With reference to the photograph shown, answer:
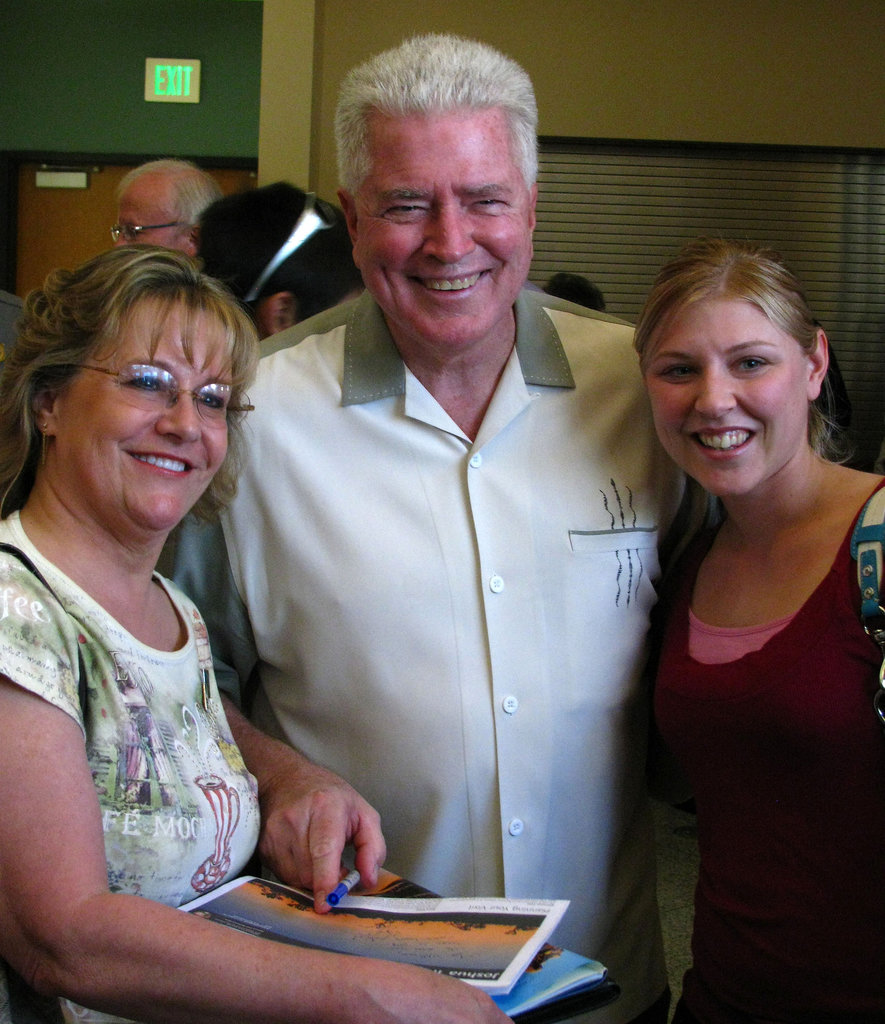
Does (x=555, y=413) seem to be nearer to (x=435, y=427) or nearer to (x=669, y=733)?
(x=435, y=427)

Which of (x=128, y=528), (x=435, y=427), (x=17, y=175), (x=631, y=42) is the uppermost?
(x=631, y=42)

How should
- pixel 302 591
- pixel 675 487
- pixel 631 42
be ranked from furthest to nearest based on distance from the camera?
pixel 631 42, pixel 675 487, pixel 302 591

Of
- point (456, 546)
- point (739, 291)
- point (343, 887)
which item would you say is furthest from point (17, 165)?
point (343, 887)

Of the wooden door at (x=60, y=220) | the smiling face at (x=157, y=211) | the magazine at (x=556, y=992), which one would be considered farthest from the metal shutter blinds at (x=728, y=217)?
the magazine at (x=556, y=992)

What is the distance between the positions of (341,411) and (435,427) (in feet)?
0.52

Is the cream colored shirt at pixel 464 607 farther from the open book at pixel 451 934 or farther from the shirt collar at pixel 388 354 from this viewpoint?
the open book at pixel 451 934

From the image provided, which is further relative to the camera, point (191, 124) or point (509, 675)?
Result: point (191, 124)

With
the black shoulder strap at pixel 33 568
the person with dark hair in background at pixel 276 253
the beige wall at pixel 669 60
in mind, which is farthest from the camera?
the beige wall at pixel 669 60

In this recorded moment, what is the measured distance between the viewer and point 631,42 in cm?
516

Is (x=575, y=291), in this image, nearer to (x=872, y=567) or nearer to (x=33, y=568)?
(x=872, y=567)

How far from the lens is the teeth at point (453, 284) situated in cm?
157

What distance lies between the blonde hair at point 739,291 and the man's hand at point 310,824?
81 cm

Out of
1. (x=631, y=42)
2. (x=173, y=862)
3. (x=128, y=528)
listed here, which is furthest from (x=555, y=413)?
(x=631, y=42)

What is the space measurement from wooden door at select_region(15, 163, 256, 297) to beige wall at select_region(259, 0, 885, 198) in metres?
2.08
